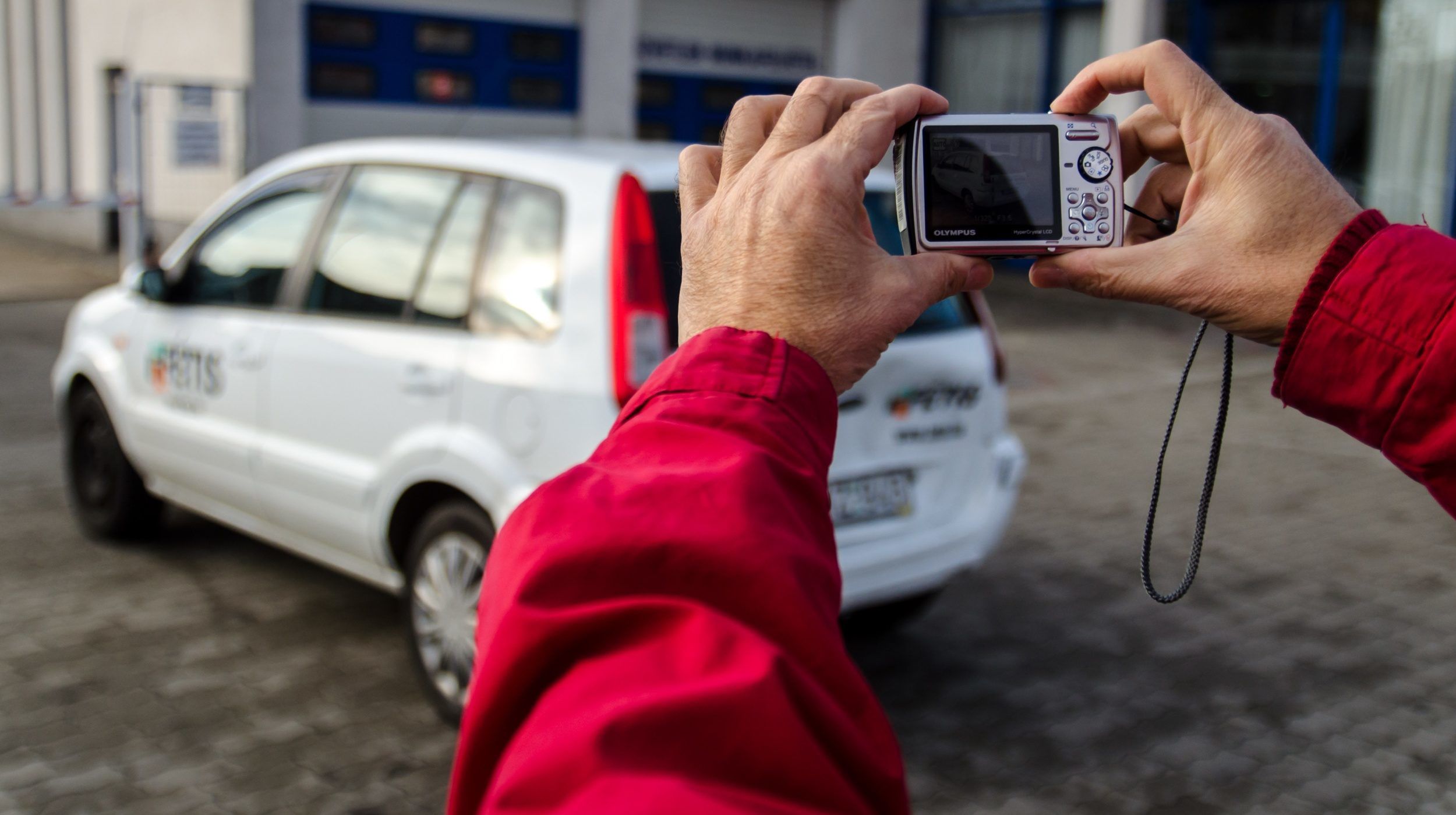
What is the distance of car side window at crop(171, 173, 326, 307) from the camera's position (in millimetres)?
4660

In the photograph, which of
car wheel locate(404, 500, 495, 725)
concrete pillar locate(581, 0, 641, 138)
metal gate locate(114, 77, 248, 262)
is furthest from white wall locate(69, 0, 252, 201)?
car wheel locate(404, 500, 495, 725)

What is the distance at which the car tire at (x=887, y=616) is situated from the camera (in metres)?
4.75

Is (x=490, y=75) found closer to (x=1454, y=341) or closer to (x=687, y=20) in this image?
(x=687, y=20)

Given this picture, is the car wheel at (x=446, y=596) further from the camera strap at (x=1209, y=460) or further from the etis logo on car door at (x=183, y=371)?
the camera strap at (x=1209, y=460)

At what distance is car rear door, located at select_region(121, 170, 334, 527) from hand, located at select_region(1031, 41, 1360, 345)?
368cm

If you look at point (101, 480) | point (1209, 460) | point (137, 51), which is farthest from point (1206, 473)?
point (137, 51)

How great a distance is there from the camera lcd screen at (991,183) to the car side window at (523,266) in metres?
2.26

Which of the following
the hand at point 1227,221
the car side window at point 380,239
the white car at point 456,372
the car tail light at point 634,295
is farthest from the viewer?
the car side window at point 380,239

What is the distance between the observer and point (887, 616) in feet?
15.6

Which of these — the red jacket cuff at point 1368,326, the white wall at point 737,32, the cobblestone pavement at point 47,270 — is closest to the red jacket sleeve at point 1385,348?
the red jacket cuff at point 1368,326

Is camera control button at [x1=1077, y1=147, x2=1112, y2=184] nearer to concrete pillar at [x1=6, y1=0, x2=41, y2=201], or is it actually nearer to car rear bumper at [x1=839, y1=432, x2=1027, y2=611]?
Answer: car rear bumper at [x1=839, y1=432, x2=1027, y2=611]

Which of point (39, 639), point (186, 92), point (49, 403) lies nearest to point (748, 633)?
point (39, 639)

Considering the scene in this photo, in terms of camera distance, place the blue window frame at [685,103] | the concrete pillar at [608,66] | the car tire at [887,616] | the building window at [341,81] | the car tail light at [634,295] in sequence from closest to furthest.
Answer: the car tail light at [634,295] < the car tire at [887,616] < the building window at [341,81] < the concrete pillar at [608,66] < the blue window frame at [685,103]

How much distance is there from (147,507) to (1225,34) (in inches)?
535
